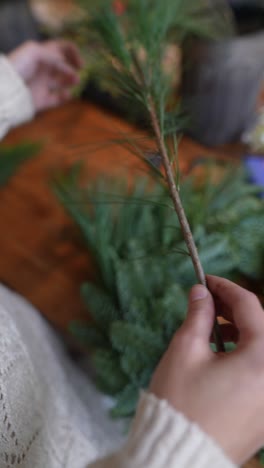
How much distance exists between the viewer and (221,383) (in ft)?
0.77

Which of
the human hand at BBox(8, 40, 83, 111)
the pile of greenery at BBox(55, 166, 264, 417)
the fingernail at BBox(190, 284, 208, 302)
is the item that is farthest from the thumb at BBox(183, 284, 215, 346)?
the human hand at BBox(8, 40, 83, 111)

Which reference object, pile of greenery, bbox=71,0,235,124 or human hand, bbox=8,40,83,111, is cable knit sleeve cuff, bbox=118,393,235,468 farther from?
human hand, bbox=8,40,83,111

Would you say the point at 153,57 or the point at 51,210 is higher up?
the point at 153,57

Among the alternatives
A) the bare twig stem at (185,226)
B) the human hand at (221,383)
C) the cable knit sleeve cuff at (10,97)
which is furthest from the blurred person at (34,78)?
the human hand at (221,383)

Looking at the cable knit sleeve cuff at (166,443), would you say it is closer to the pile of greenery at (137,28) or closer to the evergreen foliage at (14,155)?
the pile of greenery at (137,28)

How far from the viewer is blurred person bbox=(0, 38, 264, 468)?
0.23 m

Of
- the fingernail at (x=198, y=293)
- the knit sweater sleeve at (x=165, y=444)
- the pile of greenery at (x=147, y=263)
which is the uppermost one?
the fingernail at (x=198, y=293)

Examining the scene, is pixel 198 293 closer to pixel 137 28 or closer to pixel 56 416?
pixel 56 416

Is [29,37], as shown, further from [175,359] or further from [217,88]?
[175,359]

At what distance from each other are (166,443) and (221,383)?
5 centimetres

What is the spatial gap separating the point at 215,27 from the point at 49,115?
1.32ft

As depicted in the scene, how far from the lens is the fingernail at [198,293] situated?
28 cm

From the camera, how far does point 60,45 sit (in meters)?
0.75

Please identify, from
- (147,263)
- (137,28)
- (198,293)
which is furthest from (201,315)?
(137,28)
